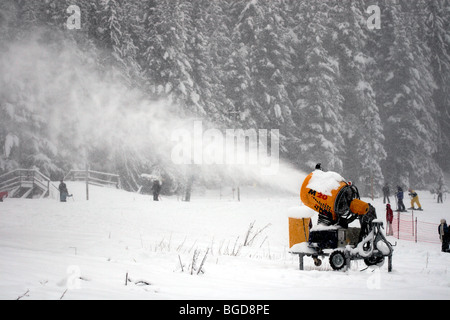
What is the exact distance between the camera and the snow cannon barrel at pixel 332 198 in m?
7.63

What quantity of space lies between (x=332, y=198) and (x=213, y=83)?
106 feet


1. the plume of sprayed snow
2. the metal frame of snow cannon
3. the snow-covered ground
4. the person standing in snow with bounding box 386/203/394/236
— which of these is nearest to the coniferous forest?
the plume of sprayed snow

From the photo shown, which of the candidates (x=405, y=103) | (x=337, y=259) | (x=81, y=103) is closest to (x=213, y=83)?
(x=81, y=103)

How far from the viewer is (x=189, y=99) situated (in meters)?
33.7

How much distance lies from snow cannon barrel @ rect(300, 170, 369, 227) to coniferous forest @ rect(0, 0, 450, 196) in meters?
25.0

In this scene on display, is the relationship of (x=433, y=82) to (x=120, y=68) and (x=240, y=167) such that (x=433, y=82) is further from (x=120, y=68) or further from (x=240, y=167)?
(x=120, y=68)

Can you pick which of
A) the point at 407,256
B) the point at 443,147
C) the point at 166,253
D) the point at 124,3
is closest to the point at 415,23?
the point at 443,147

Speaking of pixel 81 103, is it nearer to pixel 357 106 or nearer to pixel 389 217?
pixel 357 106

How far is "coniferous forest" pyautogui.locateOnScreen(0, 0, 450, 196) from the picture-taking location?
1287 inches

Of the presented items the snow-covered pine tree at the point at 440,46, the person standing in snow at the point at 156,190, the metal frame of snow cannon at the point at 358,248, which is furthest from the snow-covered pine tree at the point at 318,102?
the metal frame of snow cannon at the point at 358,248

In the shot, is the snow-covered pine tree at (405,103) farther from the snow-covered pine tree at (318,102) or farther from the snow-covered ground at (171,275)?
the snow-covered ground at (171,275)

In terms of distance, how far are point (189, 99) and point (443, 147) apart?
32.1 metres

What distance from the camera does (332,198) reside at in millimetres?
7598

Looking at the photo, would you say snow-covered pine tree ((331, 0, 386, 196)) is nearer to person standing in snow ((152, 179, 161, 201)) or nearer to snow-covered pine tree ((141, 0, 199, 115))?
snow-covered pine tree ((141, 0, 199, 115))
